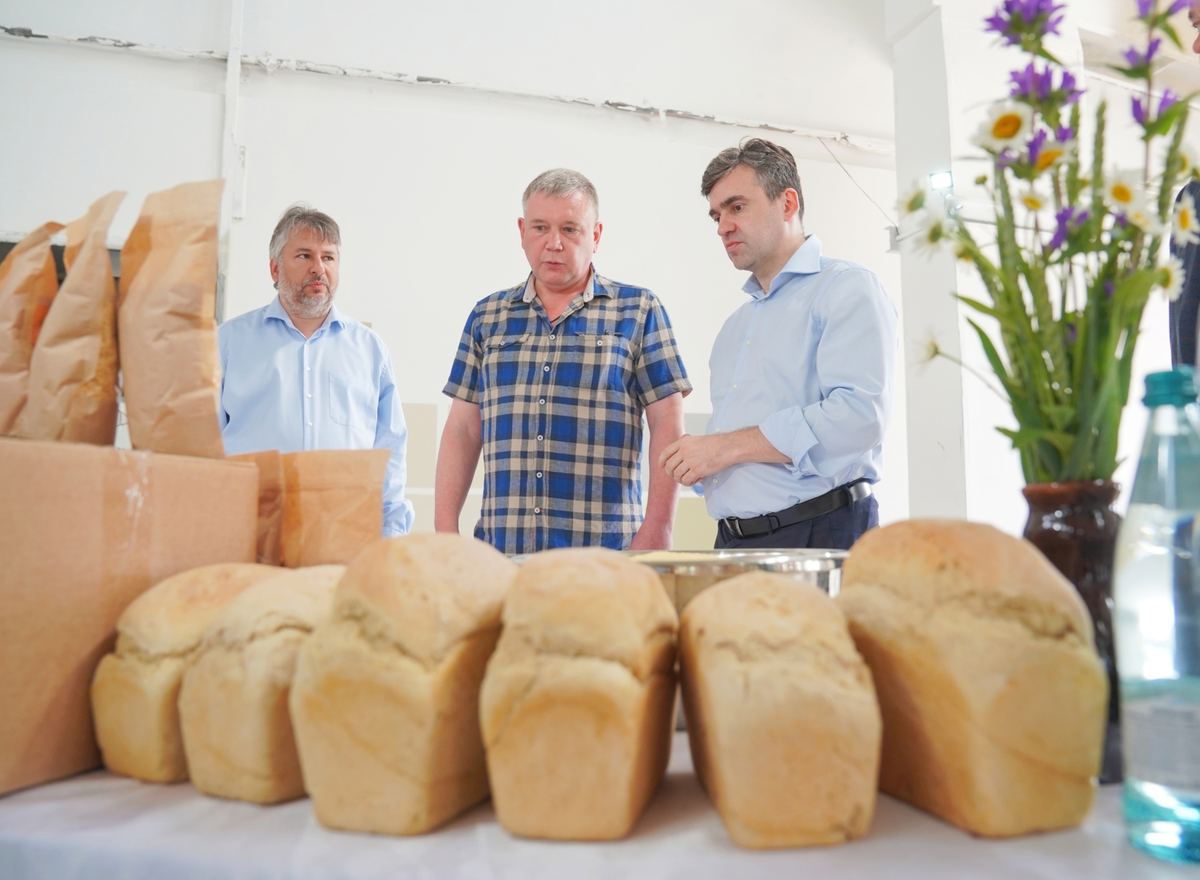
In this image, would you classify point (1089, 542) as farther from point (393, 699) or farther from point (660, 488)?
point (660, 488)

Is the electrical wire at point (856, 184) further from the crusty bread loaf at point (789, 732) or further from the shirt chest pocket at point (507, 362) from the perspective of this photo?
the crusty bread loaf at point (789, 732)

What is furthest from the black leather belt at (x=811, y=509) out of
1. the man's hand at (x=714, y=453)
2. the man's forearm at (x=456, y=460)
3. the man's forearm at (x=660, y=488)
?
the man's forearm at (x=456, y=460)

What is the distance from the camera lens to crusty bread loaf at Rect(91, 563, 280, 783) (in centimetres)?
56

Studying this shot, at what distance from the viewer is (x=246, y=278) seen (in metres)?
3.36

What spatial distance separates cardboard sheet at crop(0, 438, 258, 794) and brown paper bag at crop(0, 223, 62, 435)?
0.61 feet

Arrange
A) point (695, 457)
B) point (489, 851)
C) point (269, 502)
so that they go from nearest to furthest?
1. point (489, 851)
2. point (269, 502)
3. point (695, 457)

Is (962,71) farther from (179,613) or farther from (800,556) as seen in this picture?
(179,613)

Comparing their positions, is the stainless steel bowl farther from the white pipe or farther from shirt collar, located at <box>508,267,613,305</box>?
the white pipe

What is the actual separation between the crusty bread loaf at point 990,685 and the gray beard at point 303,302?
2259 millimetres

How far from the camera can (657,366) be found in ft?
6.89

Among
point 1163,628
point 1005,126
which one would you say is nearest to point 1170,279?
point 1005,126

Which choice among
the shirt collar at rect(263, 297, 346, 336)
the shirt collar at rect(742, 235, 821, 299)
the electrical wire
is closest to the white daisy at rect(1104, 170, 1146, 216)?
the shirt collar at rect(742, 235, 821, 299)

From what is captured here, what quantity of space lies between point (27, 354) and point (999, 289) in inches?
33.3

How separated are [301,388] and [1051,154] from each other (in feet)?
7.24
